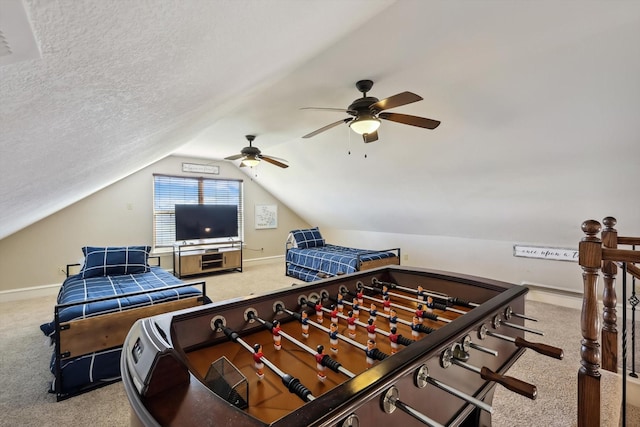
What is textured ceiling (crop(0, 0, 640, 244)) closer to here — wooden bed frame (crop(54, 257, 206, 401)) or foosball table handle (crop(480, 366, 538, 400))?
wooden bed frame (crop(54, 257, 206, 401))

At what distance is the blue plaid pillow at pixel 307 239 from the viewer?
5832mm

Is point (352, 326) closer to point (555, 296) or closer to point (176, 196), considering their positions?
point (555, 296)

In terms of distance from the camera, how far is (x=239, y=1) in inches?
34.6

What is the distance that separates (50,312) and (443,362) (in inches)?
193

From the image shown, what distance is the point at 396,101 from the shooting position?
2043 mm

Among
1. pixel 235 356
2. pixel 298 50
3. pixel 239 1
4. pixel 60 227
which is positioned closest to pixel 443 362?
pixel 235 356

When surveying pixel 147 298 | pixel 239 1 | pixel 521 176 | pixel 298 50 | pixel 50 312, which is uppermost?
pixel 298 50

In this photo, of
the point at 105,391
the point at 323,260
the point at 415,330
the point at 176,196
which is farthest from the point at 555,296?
the point at 176,196

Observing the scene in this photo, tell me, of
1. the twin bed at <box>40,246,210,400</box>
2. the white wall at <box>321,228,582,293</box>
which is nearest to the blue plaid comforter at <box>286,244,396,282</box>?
the white wall at <box>321,228,582,293</box>

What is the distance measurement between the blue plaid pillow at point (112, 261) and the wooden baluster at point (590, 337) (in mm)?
4103

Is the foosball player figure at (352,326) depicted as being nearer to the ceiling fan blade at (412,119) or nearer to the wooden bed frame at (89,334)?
the ceiling fan blade at (412,119)

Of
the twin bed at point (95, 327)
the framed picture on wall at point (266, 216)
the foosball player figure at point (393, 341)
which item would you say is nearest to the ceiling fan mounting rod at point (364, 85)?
the foosball player figure at point (393, 341)

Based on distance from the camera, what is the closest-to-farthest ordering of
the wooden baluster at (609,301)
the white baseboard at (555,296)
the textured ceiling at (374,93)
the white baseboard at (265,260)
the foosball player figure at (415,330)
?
1. the textured ceiling at (374,93)
2. the foosball player figure at (415,330)
3. the wooden baluster at (609,301)
4. the white baseboard at (555,296)
5. the white baseboard at (265,260)

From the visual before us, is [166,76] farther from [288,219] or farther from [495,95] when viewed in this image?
[288,219]
